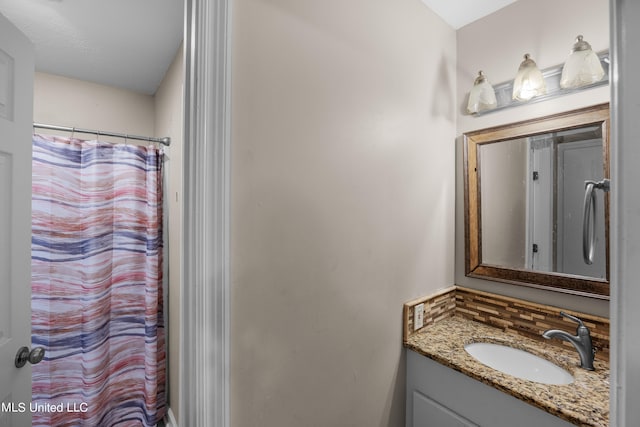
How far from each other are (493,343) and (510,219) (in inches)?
24.0

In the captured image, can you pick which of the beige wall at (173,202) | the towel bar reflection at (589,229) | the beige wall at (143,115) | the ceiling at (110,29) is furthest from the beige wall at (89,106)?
the towel bar reflection at (589,229)

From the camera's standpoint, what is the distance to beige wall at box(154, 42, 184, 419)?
5.90 feet

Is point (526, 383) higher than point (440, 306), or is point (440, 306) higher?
point (440, 306)

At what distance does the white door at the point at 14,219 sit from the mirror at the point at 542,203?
1.99 m

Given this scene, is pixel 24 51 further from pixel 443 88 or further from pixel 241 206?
pixel 443 88

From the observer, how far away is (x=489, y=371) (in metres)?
1.07

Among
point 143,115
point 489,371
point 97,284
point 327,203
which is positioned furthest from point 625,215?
point 143,115

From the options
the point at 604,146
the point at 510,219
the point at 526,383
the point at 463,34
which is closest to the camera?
the point at 526,383

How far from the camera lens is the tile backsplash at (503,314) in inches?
46.0

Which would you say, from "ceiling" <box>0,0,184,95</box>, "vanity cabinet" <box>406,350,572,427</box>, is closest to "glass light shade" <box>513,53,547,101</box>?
"vanity cabinet" <box>406,350,572,427</box>

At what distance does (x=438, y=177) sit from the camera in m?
1.53

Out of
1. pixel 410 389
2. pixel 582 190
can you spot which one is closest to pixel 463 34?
pixel 582 190

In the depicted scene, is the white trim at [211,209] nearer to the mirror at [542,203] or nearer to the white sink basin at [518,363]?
the white sink basin at [518,363]

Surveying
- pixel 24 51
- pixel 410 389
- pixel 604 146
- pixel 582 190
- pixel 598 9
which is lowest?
pixel 410 389
